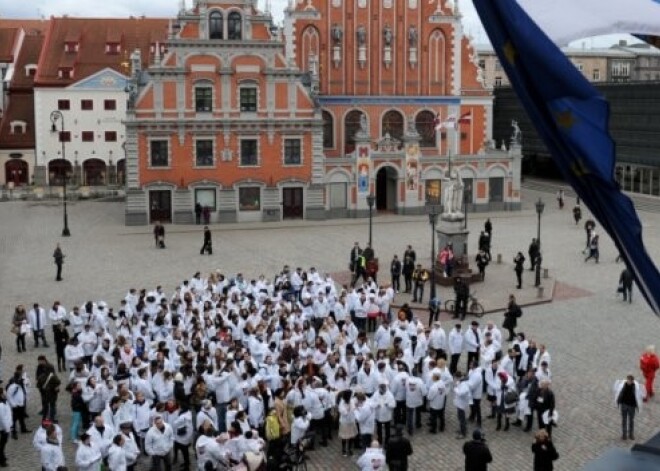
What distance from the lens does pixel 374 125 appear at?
200 feet

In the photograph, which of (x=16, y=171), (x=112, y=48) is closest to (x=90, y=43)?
(x=112, y=48)

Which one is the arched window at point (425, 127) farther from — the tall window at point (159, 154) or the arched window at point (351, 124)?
the tall window at point (159, 154)

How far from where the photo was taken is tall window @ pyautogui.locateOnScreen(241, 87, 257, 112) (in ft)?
176

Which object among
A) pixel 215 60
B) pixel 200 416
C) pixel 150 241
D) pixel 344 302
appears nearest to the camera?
pixel 200 416

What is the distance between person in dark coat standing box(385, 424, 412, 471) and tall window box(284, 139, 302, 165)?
132 feet

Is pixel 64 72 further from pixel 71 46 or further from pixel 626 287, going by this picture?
pixel 626 287

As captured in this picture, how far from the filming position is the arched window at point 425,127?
6177 cm

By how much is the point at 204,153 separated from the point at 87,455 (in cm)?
3961

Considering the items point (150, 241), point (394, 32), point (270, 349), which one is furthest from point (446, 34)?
point (270, 349)

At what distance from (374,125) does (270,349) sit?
135 ft

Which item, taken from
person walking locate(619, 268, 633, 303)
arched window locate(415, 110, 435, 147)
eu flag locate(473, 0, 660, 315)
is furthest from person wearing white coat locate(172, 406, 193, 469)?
arched window locate(415, 110, 435, 147)

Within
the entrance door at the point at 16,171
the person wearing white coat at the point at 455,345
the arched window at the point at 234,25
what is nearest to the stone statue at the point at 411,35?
the arched window at the point at 234,25

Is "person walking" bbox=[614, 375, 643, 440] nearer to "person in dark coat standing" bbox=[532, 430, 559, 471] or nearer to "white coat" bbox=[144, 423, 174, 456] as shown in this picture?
"person in dark coat standing" bbox=[532, 430, 559, 471]

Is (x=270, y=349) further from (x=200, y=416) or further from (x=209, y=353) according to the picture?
(x=200, y=416)
